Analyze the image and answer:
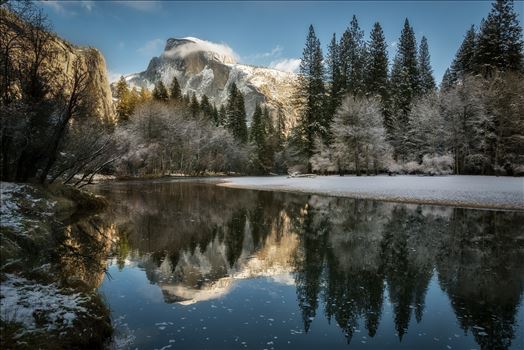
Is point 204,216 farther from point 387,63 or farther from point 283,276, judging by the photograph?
point 387,63

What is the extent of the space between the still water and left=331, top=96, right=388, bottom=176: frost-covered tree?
27637 millimetres

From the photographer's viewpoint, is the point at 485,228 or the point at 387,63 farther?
the point at 387,63

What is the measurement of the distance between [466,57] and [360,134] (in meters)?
25.5

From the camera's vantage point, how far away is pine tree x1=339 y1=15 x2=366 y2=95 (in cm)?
5544

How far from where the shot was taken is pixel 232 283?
9391 millimetres

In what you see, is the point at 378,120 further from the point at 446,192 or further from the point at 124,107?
the point at 124,107

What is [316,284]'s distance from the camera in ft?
30.2

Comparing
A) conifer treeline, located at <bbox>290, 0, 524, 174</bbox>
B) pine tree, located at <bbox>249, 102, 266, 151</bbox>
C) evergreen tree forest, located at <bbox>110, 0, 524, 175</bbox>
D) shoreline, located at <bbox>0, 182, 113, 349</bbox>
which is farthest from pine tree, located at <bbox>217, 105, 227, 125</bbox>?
shoreline, located at <bbox>0, 182, 113, 349</bbox>

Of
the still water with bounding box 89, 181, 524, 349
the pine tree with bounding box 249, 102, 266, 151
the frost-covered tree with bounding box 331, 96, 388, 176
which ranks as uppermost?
the pine tree with bounding box 249, 102, 266, 151

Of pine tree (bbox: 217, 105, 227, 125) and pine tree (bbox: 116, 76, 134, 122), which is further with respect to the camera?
pine tree (bbox: 217, 105, 227, 125)

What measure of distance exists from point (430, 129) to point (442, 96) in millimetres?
4446

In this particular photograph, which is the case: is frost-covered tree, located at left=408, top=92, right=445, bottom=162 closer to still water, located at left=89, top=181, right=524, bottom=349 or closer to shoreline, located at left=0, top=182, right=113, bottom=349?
still water, located at left=89, top=181, right=524, bottom=349

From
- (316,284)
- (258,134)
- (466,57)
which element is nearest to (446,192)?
(316,284)

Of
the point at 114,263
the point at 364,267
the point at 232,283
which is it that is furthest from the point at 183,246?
the point at 364,267
